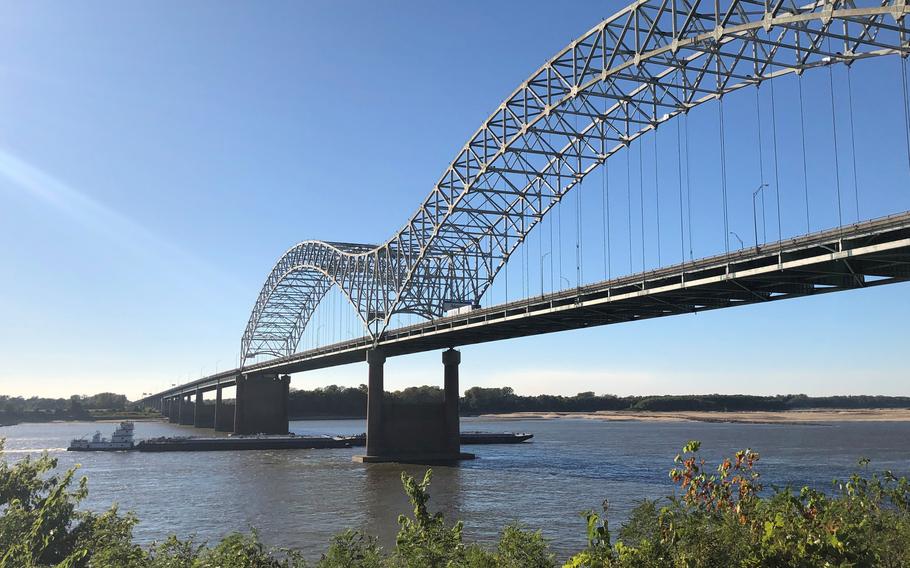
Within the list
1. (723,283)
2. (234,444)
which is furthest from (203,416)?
(723,283)

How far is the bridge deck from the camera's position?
37.0m

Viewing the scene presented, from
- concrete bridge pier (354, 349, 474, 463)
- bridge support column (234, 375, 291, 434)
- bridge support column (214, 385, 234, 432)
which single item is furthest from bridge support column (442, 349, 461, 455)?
bridge support column (214, 385, 234, 432)

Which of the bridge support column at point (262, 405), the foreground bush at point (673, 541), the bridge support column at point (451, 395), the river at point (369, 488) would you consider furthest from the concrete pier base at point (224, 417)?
the foreground bush at point (673, 541)

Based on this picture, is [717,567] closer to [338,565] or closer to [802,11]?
[338,565]

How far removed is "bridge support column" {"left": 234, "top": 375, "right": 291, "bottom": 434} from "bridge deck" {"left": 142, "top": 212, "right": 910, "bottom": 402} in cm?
6982

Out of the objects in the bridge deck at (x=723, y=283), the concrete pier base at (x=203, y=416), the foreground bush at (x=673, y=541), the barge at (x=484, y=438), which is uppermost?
the bridge deck at (x=723, y=283)

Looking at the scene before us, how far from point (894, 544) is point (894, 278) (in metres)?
32.2

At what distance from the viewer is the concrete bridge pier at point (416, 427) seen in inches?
3332

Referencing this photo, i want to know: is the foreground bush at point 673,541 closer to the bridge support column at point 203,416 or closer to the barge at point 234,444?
the barge at point 234,444

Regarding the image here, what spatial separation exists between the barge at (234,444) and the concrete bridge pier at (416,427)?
88.8 feet

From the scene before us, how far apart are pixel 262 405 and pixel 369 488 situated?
9109 cm

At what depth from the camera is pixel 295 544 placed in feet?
116

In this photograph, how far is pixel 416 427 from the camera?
87.2 meters

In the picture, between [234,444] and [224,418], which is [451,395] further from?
[224,418]
